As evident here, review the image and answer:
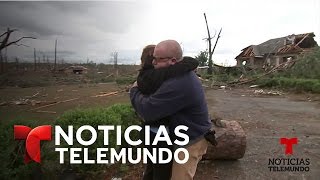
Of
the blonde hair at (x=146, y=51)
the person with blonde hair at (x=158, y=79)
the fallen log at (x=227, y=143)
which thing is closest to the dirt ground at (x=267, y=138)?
the fallen log at (x=227, y=143)

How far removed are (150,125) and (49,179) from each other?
214 cm

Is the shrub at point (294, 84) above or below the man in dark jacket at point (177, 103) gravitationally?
below

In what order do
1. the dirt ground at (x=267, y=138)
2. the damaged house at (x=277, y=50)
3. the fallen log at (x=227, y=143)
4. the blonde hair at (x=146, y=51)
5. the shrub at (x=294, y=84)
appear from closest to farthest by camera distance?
the blonde hair at (x=146, y=51) < the dirt ground at (x=267, y=138) < the fallen log at (x=227, y=143) < the shrub at (x=294, y=84) < the damaged house at (x=277, y=50)

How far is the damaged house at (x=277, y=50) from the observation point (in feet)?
118

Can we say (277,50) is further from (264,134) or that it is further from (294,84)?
(264,134)

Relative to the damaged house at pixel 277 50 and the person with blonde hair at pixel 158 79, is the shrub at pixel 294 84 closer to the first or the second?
the damaged house at pixel 277 50

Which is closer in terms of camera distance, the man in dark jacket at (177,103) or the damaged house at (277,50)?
the man in dark jacket at (177,103)

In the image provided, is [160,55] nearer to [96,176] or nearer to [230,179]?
[96,176]

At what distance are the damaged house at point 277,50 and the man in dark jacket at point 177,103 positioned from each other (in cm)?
3215

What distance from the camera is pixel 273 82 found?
23.2 m

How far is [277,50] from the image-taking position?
3944 centimetres


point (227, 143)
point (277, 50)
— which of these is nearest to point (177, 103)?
point (227, 143)

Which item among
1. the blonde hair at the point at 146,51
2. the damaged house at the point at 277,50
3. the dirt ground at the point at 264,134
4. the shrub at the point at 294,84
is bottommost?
the dirt ground at the point at 264,134

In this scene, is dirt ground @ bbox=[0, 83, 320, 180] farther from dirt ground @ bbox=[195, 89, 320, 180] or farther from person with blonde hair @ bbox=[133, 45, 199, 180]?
person with blonde hair @ bbox=[133, 45, 199, 180]
